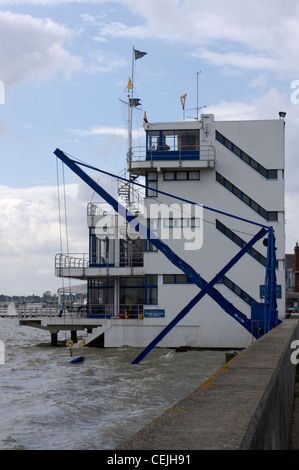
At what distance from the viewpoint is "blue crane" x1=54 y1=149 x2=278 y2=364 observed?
97.2ft

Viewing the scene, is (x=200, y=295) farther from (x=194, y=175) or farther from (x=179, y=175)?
(x=179, y=175)

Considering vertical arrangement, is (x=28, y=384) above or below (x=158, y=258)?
below

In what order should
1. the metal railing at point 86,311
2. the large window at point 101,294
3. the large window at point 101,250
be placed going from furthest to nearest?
the large window at point 101,250 → the large window at point 101,294 → the metal railing at point 86,311

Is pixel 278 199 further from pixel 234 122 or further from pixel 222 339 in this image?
pixel 222 339

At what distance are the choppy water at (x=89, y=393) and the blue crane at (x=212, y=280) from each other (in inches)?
89.2

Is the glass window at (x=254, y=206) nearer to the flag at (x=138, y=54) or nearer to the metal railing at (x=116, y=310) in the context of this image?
the metal railing at (x=116, y=310)

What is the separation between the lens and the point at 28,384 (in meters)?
25.0

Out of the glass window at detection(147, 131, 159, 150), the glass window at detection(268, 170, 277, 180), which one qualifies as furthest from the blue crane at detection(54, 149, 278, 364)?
the glass window at detection(147, 131, 159, 150)

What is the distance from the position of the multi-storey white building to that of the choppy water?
170 centimetres

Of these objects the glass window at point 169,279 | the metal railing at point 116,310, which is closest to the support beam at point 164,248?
the glass window at point 169,279

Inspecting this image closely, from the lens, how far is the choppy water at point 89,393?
51.2ft

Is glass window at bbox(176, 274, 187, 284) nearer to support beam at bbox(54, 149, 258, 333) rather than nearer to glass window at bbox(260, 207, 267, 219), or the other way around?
support beam at bbox(54, 149, 258, 333)
